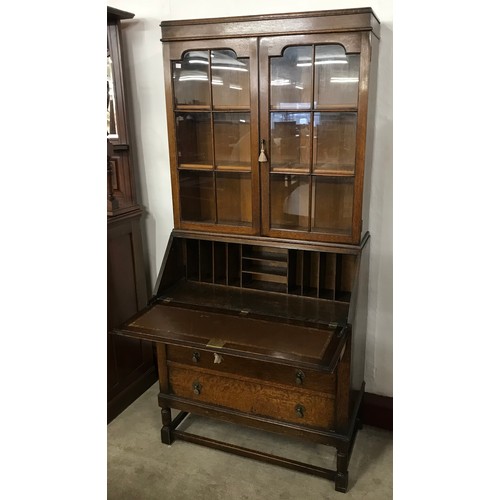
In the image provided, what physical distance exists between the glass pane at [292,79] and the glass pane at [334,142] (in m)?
0.09

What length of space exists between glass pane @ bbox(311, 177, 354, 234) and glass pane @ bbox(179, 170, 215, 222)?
46cm

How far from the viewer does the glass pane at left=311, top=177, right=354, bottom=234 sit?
1792 millimetres

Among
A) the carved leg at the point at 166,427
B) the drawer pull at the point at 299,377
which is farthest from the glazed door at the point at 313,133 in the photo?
the carved leg at the point at 166,427

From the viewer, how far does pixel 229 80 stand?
1.85 metres

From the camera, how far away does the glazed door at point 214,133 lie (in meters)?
1.80

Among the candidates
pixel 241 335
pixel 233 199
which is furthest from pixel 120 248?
pixel 241 335

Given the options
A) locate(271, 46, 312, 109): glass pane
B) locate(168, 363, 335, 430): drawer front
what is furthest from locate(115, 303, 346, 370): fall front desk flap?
locate(271, 46, 312, 109): glass pane

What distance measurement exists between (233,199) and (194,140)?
0.99 ft

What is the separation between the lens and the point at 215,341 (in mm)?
1632

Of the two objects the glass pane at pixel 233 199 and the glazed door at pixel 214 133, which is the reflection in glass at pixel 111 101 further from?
the glass pane at pixel 233 199

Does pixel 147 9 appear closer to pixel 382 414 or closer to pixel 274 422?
pixel 274 422

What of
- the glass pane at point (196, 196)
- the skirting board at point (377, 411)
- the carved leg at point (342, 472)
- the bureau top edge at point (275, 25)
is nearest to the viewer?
the bureau top edge at point (275, 25)
